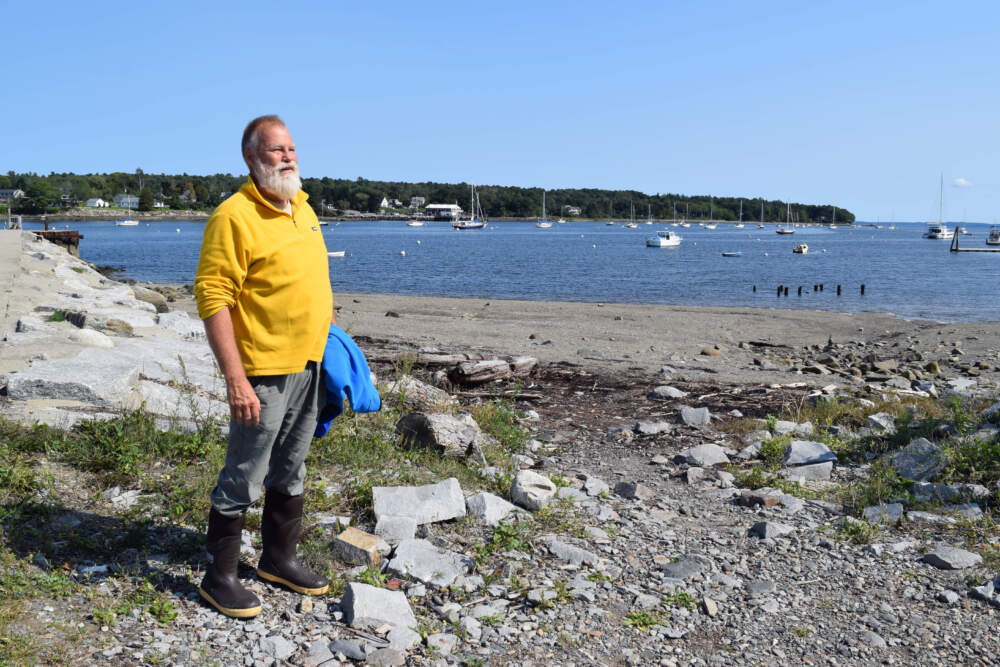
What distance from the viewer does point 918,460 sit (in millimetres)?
6273

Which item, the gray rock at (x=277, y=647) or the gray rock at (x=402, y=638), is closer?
the gray rock at (x=277, y=647)

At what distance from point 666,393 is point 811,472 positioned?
→ 3.22 meters

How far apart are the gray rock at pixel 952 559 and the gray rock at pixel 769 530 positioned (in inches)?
32.1

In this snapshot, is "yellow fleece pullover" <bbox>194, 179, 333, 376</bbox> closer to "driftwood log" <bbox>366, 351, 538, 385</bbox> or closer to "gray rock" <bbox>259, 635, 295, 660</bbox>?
"gray rock" <bbox>259, 635, 295, 660</bbox>

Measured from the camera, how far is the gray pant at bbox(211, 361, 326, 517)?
3508mm

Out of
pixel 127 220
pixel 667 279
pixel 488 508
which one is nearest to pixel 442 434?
pixel 488 508

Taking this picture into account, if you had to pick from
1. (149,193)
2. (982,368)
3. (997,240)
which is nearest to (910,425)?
(982,368)

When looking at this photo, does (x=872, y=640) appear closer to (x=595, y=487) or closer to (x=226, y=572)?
(x=595, y=487)

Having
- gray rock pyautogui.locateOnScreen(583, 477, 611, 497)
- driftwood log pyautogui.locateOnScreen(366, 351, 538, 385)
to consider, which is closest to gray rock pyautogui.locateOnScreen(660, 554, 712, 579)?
gray rock pyautogui.locateOnScreen(583, 477, 611, 497)

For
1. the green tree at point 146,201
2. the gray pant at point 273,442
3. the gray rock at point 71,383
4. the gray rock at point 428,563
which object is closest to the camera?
the gray pant at point 273,442

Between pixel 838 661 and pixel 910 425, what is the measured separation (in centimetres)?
437

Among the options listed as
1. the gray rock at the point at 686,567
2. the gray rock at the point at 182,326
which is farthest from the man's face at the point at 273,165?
the gray rock at the point at 182,326

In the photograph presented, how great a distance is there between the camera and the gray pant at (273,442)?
3.51 m

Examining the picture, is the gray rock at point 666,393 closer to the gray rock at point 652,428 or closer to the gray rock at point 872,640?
the gray rock at point 652,428
